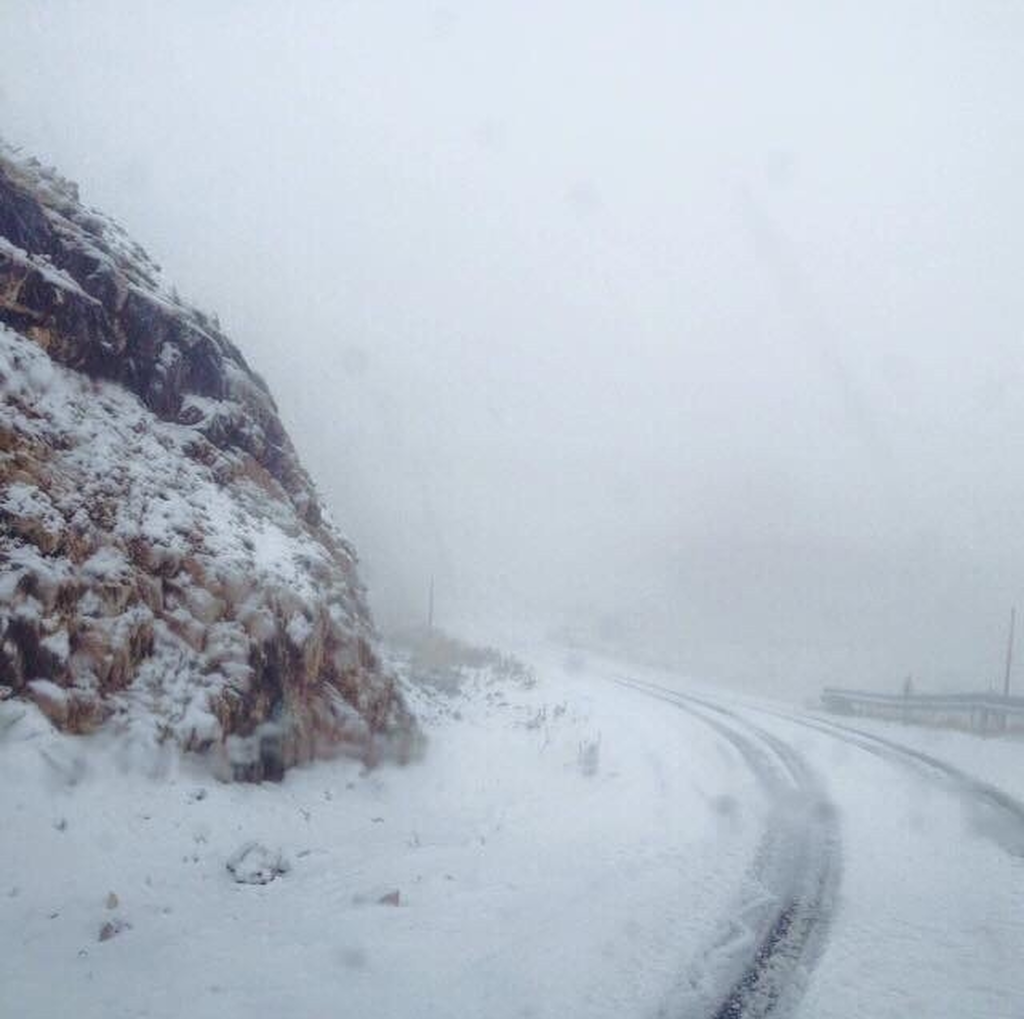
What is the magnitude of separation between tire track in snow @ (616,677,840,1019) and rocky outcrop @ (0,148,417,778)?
5545 mm

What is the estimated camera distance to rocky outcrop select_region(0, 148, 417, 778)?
8.04 metres

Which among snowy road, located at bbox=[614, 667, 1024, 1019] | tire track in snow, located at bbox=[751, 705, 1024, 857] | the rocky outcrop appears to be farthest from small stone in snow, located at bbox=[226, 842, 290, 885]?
tire track in snow, located at bbox=[751, 705, 1024, 857]

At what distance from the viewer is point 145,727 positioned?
316 inches

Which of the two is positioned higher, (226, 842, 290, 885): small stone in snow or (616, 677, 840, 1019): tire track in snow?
(616, 677, 840, 1019): tire track in snow

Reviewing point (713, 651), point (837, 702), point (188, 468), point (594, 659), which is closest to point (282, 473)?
point (188, 468)

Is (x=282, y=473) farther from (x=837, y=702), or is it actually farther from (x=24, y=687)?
(x=837, y=702)

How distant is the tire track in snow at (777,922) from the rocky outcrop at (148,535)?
554 centimetres

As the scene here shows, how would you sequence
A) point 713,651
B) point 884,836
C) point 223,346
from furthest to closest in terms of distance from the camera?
point 713,651
point 223,346
point 884,836

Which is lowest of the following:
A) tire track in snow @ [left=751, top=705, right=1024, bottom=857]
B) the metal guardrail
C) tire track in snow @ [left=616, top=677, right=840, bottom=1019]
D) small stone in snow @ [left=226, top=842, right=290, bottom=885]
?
small stone in snow @ [left=226, top=842, right=290, bottom=885]

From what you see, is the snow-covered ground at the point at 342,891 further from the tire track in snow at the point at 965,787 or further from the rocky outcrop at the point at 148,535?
the tire track in snow at the point at 965,787

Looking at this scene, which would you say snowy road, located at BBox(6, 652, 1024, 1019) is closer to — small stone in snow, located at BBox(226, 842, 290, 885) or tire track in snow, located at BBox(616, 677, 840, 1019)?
tire track in snow, located at BBox(616, 677, 840, 1019)

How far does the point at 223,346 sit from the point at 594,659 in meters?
29.9

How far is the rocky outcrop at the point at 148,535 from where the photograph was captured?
26.4ft

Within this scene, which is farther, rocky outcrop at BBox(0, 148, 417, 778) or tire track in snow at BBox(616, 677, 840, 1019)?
rocky outcrop at BBox(0, 148, 417, 778)
